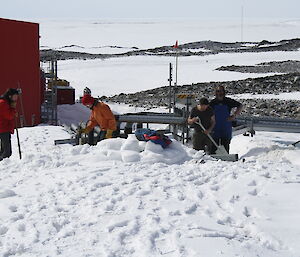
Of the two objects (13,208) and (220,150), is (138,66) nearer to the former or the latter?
(220,150)

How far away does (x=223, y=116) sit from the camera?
846cm

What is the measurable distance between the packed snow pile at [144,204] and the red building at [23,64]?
394 inches

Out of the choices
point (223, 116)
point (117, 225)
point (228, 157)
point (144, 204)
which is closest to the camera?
point (117, 225)

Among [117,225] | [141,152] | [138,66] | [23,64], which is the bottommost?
[117,225]

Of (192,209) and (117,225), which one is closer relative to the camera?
(117,225)

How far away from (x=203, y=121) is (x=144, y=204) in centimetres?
361

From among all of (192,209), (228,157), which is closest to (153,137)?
(228,157)

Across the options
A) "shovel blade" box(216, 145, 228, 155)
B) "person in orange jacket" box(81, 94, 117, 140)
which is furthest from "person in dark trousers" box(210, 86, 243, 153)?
"person in orange jacket" box(81, 94, 117, 140)

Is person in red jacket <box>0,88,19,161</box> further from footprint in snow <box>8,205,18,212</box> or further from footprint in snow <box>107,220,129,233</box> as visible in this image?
footprint in snow <box>107,220,129,233</box>

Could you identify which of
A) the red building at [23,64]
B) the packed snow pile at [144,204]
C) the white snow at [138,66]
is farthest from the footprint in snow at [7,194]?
the white snow at [138,66]

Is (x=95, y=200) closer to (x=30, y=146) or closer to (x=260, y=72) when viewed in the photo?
(x=30, y=146)

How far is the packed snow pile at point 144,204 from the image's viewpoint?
13.1ft

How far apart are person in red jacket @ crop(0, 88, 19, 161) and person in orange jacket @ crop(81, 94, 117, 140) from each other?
1161mm

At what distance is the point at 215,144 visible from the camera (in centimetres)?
805
